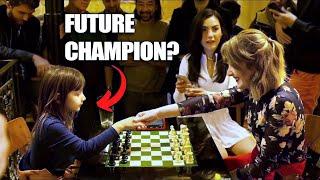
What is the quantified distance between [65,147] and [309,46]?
7.43ft

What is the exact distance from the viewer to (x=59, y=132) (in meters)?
2.65

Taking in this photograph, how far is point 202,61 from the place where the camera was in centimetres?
389

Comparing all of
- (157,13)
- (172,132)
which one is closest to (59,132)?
(172,132)

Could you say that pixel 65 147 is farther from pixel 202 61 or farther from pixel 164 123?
pixel 202 61

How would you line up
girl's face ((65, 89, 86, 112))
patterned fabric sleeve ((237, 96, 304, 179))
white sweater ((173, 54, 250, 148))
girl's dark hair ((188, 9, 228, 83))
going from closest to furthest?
patterned fabric sleeve ((237, 96, 304, 179)) < girl's face ((65, 89, 86, 112)) < white sweater ((173, 54, 250, 148)) < girl's dark hair ((188, 9, 228, 83))

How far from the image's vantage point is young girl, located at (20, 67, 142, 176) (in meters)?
2.66

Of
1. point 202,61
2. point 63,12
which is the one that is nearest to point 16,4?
point 63,12

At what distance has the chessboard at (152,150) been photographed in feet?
9.12

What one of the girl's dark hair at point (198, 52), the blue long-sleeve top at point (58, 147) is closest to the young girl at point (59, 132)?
the blue long-sleeve top at point (58, 147)

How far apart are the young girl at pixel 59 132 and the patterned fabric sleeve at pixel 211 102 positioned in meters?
0.39

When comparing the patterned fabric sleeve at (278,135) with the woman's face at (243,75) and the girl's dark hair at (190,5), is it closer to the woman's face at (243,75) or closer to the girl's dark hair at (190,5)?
the woman's face at (243,75)

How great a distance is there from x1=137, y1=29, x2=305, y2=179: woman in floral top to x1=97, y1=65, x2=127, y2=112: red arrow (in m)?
1.44

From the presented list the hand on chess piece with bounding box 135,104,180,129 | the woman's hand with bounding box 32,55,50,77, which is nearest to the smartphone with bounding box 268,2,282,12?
the hand on chess piece with bounding box 135,104,180,129

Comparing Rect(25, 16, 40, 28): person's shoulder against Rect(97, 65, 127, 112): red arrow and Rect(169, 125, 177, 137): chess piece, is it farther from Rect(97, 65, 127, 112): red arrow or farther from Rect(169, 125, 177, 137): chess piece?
Rect(169, 125, 177, 137): chess piece
